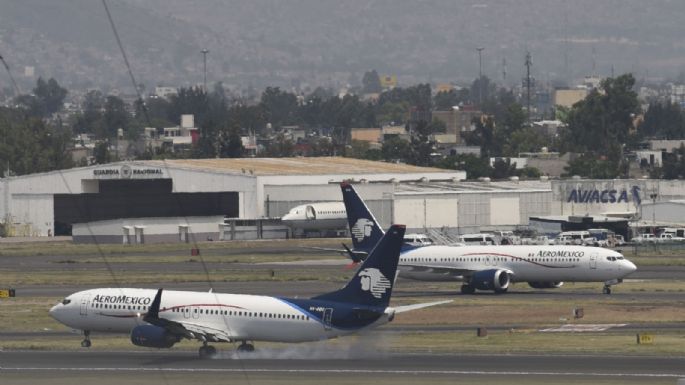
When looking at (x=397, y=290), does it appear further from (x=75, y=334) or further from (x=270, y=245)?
(x=270, y=245)

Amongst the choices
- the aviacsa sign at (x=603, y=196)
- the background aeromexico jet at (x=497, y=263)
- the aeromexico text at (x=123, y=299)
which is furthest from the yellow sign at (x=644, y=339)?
the aviacsa sign at (x=603, y=196)

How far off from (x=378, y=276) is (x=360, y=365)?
167 inches

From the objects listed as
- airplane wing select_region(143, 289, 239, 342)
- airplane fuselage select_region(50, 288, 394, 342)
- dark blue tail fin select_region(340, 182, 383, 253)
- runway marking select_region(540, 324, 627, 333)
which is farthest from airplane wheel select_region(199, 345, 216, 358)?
dark blue tail fin select_region(340, 182, 383, 253)

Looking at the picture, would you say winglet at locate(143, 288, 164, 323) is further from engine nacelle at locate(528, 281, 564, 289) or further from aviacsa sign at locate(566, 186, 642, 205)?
aviacsa sign at locate(566, 186, 642, 205)

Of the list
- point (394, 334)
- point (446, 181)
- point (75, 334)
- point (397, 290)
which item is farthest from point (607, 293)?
point (446, 181)

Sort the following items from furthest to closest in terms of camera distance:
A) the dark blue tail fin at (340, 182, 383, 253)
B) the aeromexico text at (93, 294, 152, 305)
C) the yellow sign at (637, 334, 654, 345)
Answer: the dark blue tail fin at (340, 182, 383, 253) → the yellow sign at (637, 334, 654, 345) → the aeromexico text at (93, 294, 152, 305)

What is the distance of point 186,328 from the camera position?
2753 inches

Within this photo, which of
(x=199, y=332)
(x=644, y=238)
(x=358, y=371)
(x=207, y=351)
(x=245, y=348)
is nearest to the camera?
(x=358, y=371)

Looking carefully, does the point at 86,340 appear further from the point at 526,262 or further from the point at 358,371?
the point at 526,262

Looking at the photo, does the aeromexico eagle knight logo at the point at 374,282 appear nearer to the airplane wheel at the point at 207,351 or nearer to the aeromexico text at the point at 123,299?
the airplane wheel at the point at 207,351

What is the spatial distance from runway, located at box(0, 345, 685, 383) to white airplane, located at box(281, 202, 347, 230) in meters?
93.9

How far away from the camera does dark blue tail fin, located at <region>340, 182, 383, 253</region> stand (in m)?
106

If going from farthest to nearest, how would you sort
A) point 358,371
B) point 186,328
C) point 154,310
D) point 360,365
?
point 186,328 → point 154,310 → point 360,365 → point 358,371

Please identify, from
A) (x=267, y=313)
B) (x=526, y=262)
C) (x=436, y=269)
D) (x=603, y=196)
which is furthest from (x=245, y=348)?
(x=603, y=196)
